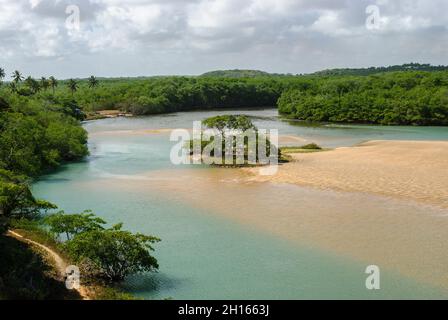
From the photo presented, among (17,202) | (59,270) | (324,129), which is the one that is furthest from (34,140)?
(324,129)

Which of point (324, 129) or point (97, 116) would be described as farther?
point (97, 116)

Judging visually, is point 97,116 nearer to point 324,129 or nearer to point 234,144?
point 324,129

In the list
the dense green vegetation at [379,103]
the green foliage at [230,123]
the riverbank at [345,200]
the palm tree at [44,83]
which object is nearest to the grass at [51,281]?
the riverbank at [345,200]

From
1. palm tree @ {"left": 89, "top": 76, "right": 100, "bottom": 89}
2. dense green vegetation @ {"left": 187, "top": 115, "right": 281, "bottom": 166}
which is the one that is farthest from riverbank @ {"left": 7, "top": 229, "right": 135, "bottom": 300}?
palm tree @ {"left": 89, "top": 76, "right": 100, "bottom": 89}

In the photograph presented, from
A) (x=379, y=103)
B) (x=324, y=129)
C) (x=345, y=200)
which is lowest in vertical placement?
(x=345, y=200)

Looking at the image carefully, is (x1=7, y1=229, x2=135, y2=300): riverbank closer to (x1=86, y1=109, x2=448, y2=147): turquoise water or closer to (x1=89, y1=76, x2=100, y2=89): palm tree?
(x1=86, y1=109, x2=448, y2=147): turquoise water
